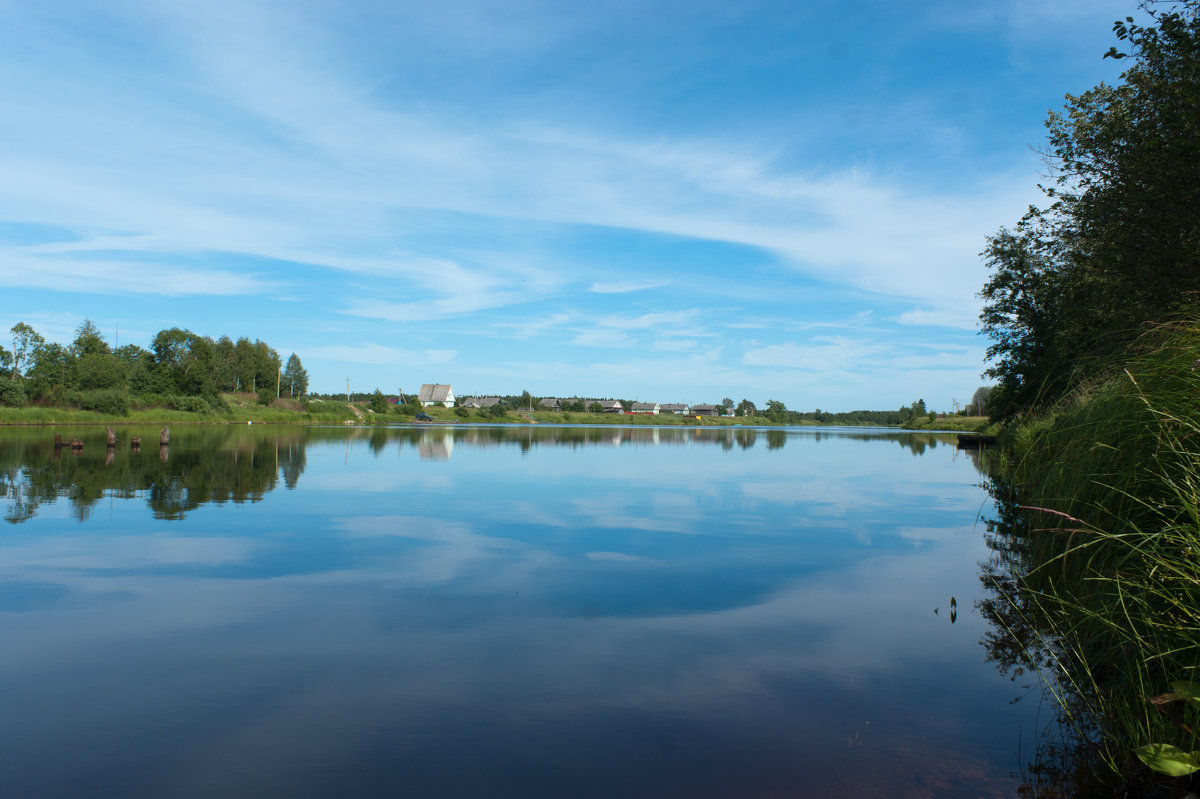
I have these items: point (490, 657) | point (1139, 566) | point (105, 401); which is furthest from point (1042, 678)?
point (105, 401)

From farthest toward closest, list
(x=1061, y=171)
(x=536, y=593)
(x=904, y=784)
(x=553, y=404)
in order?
1. (x=553, y=404)
2. (x=1061, y=171)
3. (x=536, y=593)
4. (x=904, y=784)

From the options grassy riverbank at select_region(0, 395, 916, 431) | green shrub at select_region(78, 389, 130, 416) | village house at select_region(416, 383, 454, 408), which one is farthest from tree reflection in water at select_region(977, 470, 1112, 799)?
village house at select_region(416, 383, 454, 408)

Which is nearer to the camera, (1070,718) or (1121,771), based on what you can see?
(1121,771)

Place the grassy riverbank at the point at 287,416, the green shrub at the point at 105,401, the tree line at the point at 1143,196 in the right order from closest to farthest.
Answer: the tree line at the point at 1143,196 → the grassy riverbank at the point at 287,416 → the green shrub at the point at 105,401

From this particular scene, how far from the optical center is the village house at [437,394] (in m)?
158

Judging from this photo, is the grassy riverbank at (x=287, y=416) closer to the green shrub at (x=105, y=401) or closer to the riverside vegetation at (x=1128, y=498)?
the green shrub at (x=105, y=401)

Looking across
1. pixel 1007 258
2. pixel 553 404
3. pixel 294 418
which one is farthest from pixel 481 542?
pixel 553 404

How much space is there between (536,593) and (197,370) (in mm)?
86128

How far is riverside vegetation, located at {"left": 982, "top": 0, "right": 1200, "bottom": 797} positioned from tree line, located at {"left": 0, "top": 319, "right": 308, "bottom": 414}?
70.9 m

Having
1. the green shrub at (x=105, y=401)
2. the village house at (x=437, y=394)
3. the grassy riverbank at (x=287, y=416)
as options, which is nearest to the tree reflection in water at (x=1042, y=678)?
the grassy riverbank at (x=287, y=416)

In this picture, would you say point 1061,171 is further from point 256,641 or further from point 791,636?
point 256,641

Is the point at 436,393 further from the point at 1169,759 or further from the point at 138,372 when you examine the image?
the point at 1169,759

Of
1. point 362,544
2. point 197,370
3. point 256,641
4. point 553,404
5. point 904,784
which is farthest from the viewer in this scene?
point 553,404

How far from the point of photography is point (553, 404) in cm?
16375
